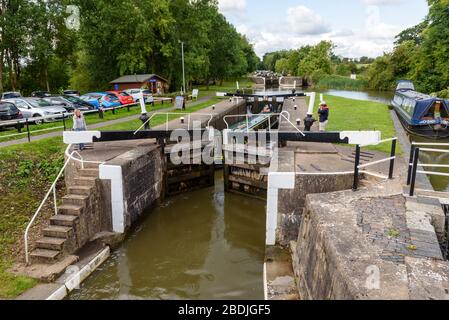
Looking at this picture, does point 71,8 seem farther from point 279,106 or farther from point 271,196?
point 271,196

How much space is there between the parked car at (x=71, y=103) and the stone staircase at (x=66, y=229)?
1238 centimetres

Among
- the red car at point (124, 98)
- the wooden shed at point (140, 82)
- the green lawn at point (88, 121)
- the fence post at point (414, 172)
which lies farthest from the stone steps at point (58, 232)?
the wooden shed at point (140, 82)

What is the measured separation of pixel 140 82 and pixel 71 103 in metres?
10.2

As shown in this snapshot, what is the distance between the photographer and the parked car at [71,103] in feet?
65.5

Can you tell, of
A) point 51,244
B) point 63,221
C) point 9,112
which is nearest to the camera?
point 51,244

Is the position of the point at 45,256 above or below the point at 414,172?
below

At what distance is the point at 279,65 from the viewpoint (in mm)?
112438

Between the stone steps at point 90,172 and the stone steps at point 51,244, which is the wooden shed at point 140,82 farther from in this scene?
the stone steps at point 51,244

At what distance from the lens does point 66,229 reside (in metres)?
7.72

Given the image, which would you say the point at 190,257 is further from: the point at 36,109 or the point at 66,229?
the point at 36,109

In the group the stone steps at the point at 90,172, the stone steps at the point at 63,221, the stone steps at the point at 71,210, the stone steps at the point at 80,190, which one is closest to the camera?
the stone steps at the point at 63,221

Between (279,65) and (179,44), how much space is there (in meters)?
84.1

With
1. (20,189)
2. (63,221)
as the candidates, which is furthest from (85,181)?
(20,189)

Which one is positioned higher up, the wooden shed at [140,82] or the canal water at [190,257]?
the wooden shed at [140,82]
